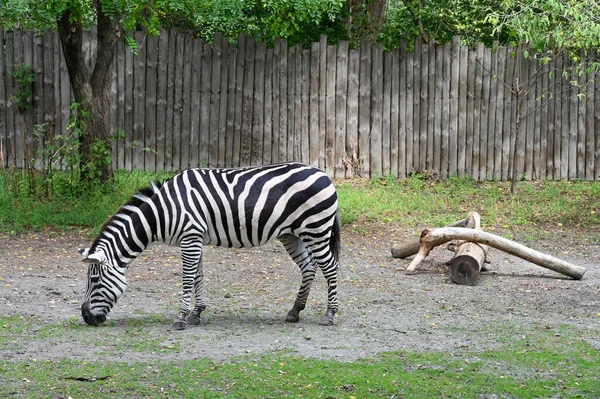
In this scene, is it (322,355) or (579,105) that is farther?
(579,105)

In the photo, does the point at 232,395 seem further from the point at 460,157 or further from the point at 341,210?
the point at 460,157

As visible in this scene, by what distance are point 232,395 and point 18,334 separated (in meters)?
2.42

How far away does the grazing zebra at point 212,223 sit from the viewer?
25.0 feet

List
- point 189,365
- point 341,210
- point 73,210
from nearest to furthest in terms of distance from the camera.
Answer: point 189,365 < point 73,210 < point 341,210

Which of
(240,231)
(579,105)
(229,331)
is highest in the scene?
(579,105)

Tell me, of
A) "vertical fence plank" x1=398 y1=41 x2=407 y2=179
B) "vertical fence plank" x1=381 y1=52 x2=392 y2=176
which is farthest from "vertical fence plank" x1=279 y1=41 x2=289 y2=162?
"vertical fence plank" x1=398 y1=41 x2=407 y2=179

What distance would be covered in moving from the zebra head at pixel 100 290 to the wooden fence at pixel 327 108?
7.54 m

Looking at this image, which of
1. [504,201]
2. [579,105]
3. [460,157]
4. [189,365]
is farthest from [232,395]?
[579,105]

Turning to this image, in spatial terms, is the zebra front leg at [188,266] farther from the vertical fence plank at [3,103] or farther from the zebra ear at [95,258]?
the vertical fence plank at [3,103]

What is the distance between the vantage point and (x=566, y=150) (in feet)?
52.5

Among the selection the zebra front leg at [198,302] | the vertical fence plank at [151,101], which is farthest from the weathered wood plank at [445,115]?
the zebra front leg at [198,302]

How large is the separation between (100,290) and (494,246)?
484 cm

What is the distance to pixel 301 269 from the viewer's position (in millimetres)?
8156

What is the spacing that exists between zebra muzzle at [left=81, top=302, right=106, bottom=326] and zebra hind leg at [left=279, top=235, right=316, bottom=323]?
1.66 metres
